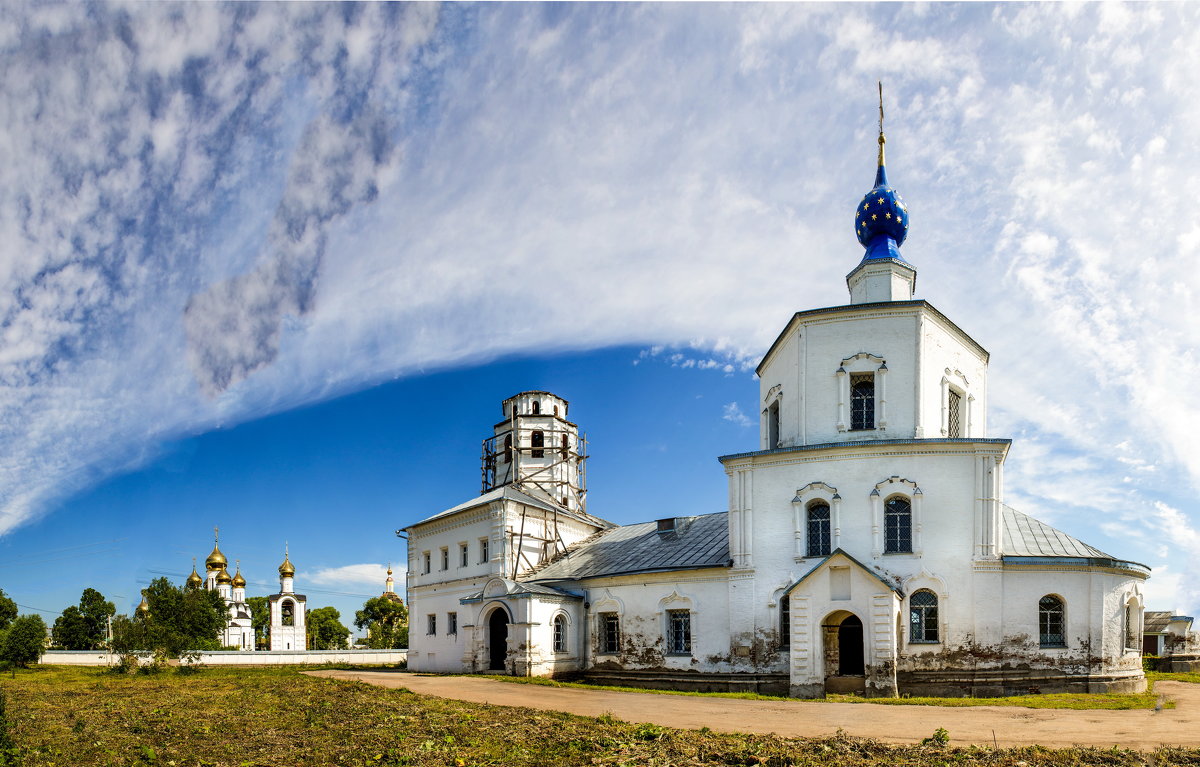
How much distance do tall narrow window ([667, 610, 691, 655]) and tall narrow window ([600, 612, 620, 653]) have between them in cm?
196

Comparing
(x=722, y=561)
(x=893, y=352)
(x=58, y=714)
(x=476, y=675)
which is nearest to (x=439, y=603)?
(x=476, y=675)

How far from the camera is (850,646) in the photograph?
2012 cm

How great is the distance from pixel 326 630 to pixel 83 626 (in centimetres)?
1901

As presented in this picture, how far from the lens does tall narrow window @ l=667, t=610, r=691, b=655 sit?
74.3 ft

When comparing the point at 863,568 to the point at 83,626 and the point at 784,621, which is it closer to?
the point at 784,621

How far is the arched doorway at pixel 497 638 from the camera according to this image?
27219 mm

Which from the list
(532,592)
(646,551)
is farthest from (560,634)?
(646,551)

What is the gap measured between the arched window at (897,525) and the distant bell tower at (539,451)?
771 inches

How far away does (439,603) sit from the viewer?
32.1 m

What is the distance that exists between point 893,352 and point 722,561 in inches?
283

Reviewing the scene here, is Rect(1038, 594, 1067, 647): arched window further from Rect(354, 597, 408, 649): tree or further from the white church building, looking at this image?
Rect(354, 597, 408, 649): tree

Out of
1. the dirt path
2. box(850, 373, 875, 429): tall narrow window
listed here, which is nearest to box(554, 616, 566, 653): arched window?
the dirt path

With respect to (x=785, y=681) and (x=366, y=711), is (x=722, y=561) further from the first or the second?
(x=366, y=711)

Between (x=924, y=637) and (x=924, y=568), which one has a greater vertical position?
(x=924, y=568)
